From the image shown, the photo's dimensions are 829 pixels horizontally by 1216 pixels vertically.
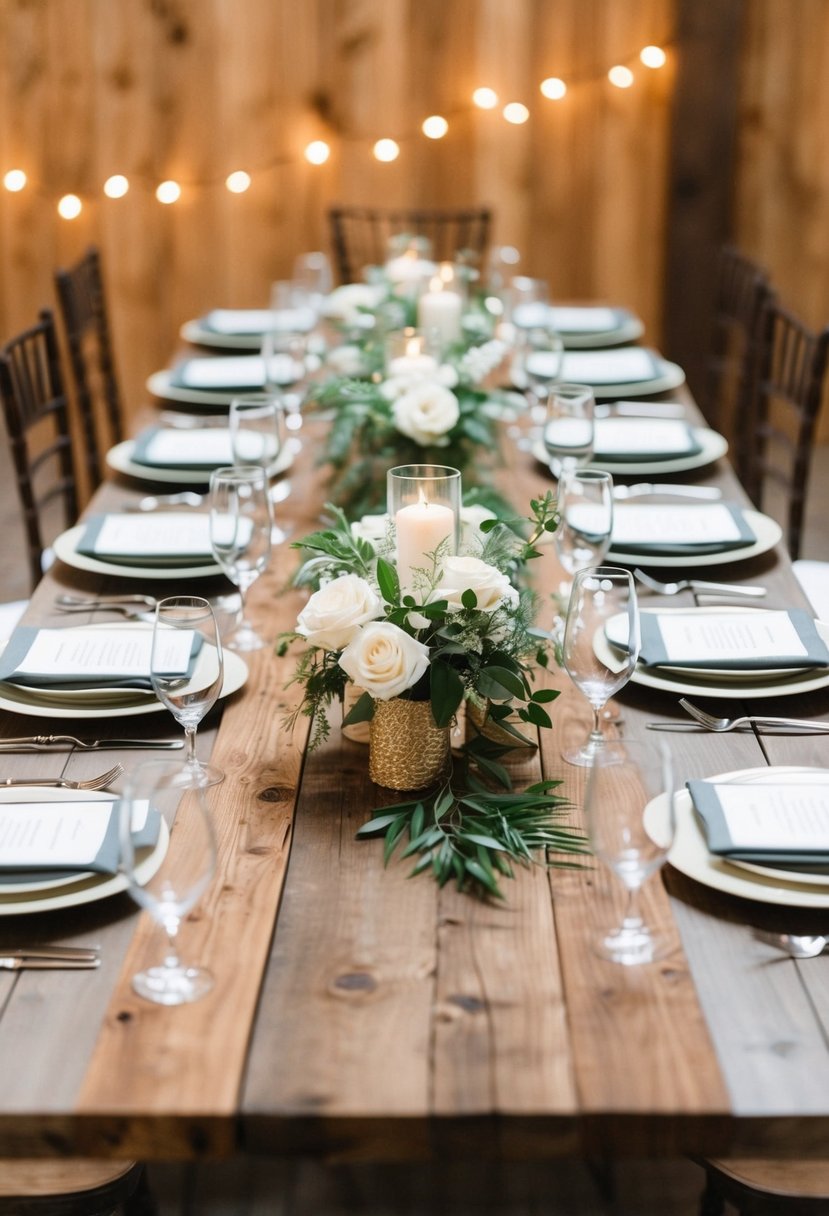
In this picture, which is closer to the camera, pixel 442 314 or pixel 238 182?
pixel 442 314

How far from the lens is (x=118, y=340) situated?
4.86m

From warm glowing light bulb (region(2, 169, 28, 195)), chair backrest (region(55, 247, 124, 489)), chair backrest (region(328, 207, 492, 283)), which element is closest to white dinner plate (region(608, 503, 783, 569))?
chair backrest (region(55, 247, 124, 489))

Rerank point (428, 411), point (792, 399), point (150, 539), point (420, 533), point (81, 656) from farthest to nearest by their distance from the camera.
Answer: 1. point (792, 399)
2. point (428, 411)
3. point (150, 539)
4. point (81, 656)
5. point (420, 533)

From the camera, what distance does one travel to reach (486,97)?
4.68m

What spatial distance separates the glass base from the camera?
1086 millimetres

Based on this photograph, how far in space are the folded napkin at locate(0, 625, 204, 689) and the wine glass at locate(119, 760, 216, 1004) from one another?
1.08 ft

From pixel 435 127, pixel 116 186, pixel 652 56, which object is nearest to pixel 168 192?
pixel 116 186

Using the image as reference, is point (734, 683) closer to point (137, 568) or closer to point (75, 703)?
point (75, 703)

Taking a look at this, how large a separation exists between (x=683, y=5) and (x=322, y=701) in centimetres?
379

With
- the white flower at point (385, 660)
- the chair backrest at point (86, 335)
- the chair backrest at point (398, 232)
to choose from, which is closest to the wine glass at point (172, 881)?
the white flower at point (385, 660)

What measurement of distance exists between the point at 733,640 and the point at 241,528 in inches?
24.7

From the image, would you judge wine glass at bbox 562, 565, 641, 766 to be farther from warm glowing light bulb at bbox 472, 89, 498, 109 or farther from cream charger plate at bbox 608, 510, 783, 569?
warm glowing light bulb at bbox 472, 89, 498, 109

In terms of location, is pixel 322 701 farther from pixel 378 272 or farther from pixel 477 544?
pixel 378 272

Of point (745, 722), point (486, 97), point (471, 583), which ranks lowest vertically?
point (745, 722)
